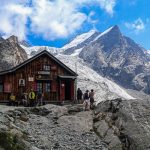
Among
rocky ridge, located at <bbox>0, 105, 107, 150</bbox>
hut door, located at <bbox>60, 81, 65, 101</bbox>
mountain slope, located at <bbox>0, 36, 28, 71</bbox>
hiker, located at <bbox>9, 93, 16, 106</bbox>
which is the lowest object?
rocky ridge, located at <bbox>0, 105, 107, 150</bbox>

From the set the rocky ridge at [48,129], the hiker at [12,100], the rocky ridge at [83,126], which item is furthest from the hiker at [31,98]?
the rocky ridge at [83,126]

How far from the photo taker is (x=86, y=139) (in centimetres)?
3584

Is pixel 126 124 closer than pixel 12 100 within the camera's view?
Yes

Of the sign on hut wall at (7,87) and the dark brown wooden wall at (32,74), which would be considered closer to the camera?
the sign on hut wall at (7,87)

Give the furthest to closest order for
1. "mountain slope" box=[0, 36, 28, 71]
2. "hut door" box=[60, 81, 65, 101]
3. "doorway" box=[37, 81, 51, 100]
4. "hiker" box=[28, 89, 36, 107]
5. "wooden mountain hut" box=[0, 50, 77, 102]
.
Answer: "mountain slope" box=[0, 36, 28, 71] < "hut door" box=[60, 81, 65, 101] < "doorway" box=[37, 81, 51, 100] < "wooden mountain hut" box=[0, 50, 77, 102] < "hiker" box=[28, 89, 36, 107]

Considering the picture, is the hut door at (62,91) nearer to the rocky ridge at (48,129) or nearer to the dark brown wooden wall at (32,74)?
the dark brown wooden wall at (32,74)

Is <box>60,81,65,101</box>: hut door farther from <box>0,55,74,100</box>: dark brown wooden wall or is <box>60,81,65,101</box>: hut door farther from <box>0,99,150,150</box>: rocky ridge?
<box>0,99,150,150</box>: rocky ridge

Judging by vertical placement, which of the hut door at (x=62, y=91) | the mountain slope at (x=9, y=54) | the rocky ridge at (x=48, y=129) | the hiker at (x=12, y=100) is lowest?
the rocky ridge at (x=48, y=129)

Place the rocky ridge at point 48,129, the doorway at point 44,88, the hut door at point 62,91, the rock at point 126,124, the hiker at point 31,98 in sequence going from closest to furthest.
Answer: the rocky ridge at point 48,129 → the rock at point 126,124 → the hiker at point 31,98 → the doorway at point 44,88 → the hut door at point 62,91

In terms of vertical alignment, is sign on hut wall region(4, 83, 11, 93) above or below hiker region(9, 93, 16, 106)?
above

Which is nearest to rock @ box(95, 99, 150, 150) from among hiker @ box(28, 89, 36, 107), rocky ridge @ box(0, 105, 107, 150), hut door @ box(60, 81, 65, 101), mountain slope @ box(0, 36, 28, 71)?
rocky ridge @ box(0, 105, 107, 150)

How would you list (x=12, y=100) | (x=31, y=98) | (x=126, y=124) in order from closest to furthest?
(x=126, y=124) → (x=31, y=98) → (x=12, y=100)

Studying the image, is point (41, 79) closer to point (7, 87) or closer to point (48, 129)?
point (7, 87)

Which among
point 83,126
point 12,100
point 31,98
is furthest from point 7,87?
point 83,126
